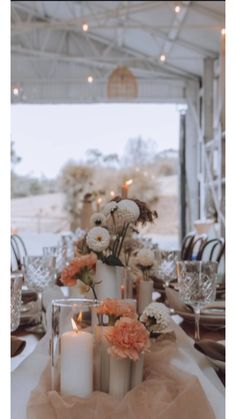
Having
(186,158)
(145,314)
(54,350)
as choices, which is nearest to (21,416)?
(54,350)

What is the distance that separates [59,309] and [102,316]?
8 cm

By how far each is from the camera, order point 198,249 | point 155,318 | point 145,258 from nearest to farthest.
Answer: point 155,318 < point 145,258 < point 198,249

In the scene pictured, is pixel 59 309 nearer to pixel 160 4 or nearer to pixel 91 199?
pixel 91 199

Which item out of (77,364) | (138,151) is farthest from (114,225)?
(138,151)

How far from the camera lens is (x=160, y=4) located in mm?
7426

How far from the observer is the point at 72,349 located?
100 cm

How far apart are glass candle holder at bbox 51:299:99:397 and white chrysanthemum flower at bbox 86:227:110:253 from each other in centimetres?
55

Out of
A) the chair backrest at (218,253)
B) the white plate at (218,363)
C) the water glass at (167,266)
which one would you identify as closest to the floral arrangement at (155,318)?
the white plate at (218,363)

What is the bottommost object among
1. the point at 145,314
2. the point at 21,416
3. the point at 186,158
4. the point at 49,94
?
the point at 21,416

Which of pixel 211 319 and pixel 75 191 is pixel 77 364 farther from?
pixel 75 191

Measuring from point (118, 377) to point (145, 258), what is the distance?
107cm

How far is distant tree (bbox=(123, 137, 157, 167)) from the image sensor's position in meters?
11.0
